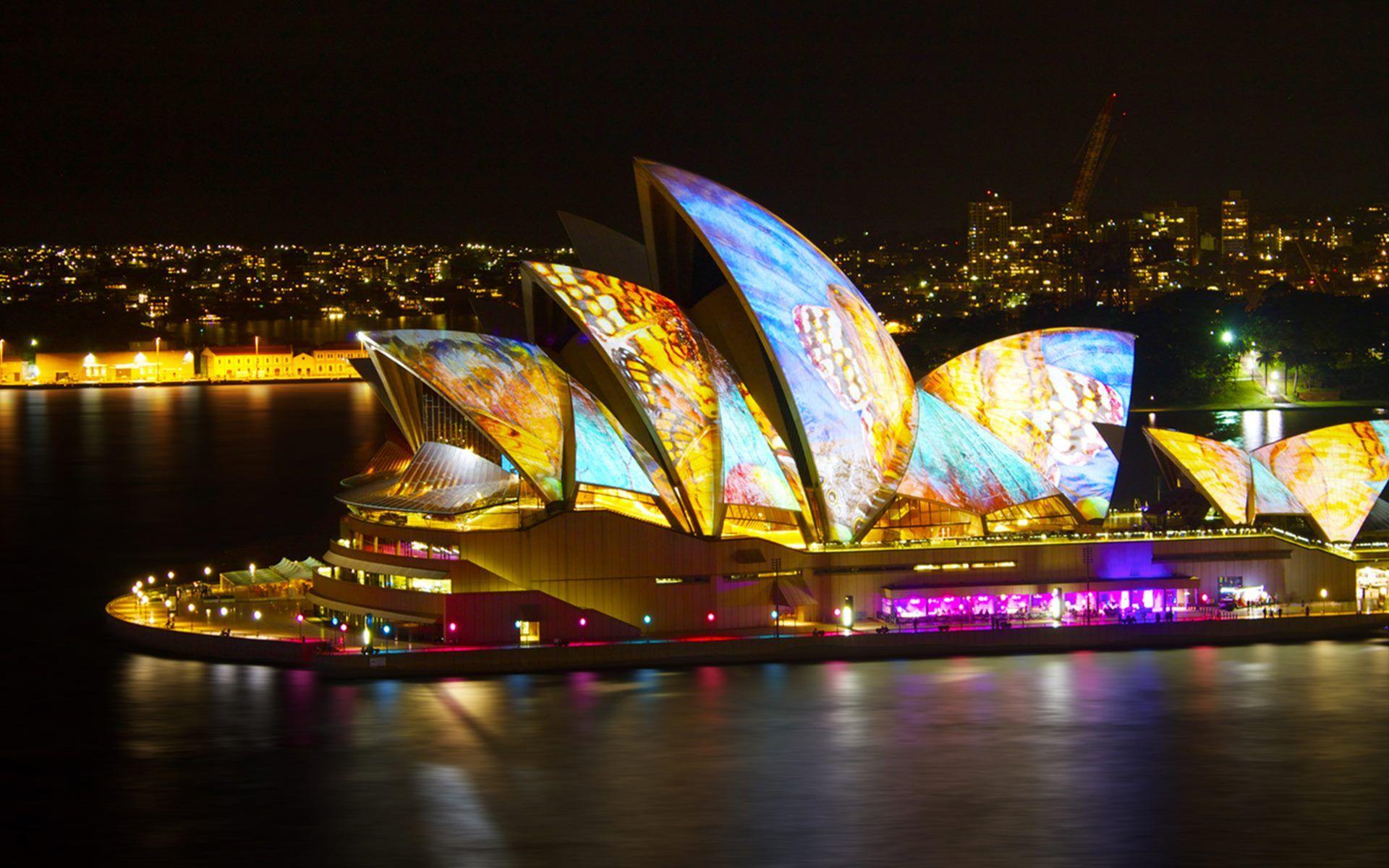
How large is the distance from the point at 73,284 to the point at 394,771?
187479 millimetres

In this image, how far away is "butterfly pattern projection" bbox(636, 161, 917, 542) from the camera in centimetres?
3275

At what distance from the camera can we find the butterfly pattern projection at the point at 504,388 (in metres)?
31.7

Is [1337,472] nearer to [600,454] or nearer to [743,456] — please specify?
[743,456]

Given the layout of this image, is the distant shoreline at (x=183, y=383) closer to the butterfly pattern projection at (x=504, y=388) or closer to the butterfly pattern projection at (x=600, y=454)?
the butterfly pattern projection at (x=504, y=388)

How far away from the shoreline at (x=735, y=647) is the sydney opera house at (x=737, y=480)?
853 mm

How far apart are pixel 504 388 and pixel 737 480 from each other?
497 cm

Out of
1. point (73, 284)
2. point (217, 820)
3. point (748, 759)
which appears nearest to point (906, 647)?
point (748, 759)

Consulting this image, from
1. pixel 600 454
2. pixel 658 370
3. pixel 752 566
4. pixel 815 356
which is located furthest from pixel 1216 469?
pixel 600 454

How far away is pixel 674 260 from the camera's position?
34375 millimetres

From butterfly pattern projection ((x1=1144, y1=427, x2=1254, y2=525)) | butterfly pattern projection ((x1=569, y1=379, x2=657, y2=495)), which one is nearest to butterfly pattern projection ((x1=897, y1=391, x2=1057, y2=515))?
butterfly pattern projection ((x1=1144, y1=427, x2=1254, y2=525))

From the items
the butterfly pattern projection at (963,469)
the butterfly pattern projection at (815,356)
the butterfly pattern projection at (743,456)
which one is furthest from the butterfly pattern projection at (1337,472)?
the butterfly pattern projection at (743,456)

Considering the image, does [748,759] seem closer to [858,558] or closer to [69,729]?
[858,558]

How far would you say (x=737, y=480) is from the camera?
3272cm

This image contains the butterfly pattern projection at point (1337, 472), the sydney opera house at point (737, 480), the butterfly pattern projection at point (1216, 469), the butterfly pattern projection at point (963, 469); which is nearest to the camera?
the sydney opera house at point (737, 480)
